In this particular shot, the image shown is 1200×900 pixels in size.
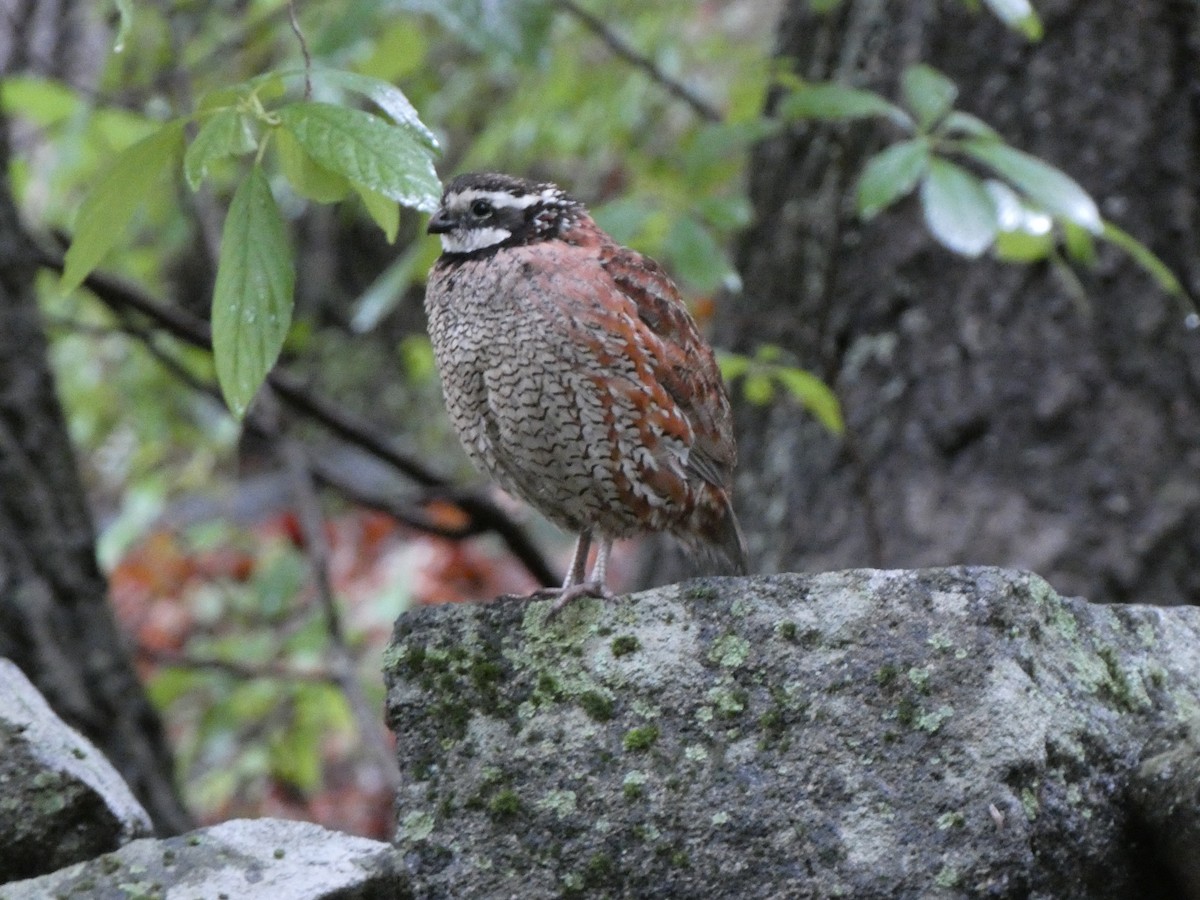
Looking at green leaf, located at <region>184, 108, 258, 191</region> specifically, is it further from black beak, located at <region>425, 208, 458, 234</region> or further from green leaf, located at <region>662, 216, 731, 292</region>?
green leaf, located at <region>662, 216, 731, 292</region>

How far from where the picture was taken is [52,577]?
419 cm

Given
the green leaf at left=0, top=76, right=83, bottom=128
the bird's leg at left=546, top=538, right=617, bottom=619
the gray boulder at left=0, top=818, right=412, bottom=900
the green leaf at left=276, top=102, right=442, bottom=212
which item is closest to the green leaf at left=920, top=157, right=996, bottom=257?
the bird's leg at left=546, top=538, right=617, bottom=619

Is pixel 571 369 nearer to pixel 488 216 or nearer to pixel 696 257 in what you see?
pixel 488 216

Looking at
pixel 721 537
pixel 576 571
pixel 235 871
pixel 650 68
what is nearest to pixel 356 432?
pixel 650 68

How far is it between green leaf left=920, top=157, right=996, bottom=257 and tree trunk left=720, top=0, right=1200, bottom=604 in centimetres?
84

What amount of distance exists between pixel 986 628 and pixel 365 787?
22.7 ft

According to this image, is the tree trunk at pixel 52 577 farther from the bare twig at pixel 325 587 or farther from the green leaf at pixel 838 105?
the green leaf at pixel 838 105

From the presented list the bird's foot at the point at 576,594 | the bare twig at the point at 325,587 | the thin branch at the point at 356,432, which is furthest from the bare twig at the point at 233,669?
the bird's foot at the point at 576,594

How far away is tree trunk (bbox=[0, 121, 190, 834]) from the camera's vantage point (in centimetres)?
406

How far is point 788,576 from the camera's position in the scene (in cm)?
231

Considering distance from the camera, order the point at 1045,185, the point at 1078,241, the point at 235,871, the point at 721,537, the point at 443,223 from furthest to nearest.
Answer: the point at 1078,241 → the point at 721,537 → the point at 1045,185 → the point at 443,223 → the point at 235,871

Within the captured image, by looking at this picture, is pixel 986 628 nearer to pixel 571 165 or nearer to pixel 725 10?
pixel 571 165

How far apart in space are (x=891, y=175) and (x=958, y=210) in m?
0.18

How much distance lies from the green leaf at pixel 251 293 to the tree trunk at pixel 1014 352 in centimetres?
240
